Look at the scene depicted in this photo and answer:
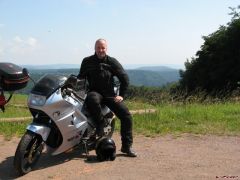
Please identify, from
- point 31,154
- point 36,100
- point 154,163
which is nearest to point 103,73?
point 36,100

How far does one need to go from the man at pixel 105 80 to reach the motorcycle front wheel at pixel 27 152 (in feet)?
3.24

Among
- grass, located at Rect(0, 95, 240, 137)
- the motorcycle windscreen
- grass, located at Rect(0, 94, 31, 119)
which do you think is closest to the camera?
the motorcycle windscreen

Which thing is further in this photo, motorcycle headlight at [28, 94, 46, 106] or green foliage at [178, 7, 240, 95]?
green foliage at [178, 7, 240, 95]

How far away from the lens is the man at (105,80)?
6.79m

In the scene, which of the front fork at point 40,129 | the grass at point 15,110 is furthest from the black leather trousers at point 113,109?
the grass at point 15,110

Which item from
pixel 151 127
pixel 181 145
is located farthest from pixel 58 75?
pixel 151 127

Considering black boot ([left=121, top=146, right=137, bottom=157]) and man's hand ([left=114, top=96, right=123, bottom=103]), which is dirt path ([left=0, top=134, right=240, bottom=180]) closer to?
black boot ([left=121, top=146, right=137, bottom=157])

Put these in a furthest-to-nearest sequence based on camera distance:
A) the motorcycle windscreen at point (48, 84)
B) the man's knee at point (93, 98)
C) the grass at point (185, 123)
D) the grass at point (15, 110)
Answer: the grass at point (15, 110), the grass at point (185, 123), the man's knee at point (93, 98), the motorcycle windscreen at point (48, 84)

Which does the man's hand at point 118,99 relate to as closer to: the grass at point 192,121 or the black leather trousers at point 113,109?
the black leather trousers at point 113,109

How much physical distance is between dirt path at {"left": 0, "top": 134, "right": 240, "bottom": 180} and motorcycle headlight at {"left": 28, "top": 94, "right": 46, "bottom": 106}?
897mm

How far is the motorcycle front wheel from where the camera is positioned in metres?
5.80

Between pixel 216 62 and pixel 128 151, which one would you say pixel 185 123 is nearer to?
pixel 128 151

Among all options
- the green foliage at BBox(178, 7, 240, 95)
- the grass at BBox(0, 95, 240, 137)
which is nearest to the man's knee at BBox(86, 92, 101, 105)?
the grass at BBox(0, 95, 240, 137)

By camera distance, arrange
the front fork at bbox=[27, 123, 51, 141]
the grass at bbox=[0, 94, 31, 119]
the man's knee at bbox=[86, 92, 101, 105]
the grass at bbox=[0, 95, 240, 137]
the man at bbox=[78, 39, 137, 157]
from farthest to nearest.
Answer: the grass at bbox=[0, 94, 31, 119]
the grass at bbox=[0, 95, 240, 137]
the man at bbox=[78, 39, 137, 157]
the man's knee at bbox=[86, 92, 101, 105]
the front fork at bbox=[27, 123, 51, 141]
